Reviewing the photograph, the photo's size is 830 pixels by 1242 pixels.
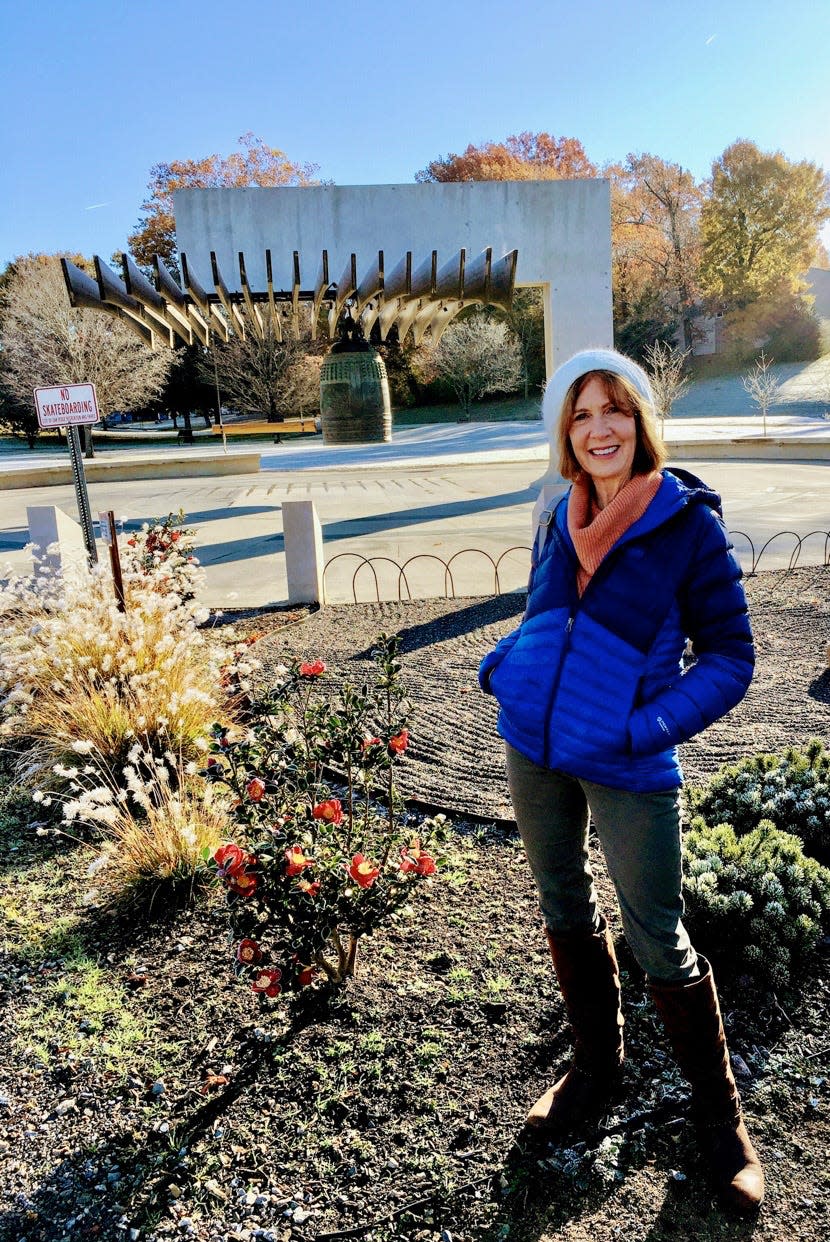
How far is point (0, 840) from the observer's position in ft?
13.8

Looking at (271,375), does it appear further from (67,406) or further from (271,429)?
(67,406)

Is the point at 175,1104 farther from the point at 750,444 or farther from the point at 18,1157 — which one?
the point at 750,444

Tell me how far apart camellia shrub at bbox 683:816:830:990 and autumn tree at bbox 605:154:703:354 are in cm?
4812

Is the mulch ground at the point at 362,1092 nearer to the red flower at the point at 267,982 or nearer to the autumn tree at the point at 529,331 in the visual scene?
the red flower at the point at 267,982

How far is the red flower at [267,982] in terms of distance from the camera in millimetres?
2521

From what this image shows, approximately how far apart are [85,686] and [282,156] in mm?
53304

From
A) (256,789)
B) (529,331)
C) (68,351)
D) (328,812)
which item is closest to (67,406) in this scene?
(256,789)

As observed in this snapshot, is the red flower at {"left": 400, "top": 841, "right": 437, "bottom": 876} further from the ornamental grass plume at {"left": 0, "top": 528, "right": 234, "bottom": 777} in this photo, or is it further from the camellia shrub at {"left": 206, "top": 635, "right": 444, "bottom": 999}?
the ornamental grass plume at {"left": 0, "top": 528, "right": 234, "bottom": 777}

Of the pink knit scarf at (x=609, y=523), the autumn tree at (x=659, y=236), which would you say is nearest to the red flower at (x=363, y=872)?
the pink knit scarf at (x=609, y=523)

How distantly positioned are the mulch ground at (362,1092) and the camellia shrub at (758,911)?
0.38 feet

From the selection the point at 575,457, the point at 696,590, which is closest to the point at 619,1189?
the point at 696,590

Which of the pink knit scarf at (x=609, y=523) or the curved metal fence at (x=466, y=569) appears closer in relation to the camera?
the pink knit scarf at (x=609, y=523)

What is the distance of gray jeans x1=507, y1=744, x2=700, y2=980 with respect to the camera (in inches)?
79.3

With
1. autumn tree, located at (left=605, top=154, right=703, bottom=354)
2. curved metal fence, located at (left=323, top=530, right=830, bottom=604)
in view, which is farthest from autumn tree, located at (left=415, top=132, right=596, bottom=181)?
curved metal fence, located at (left=323, top=530, right=830, bottom=604)
